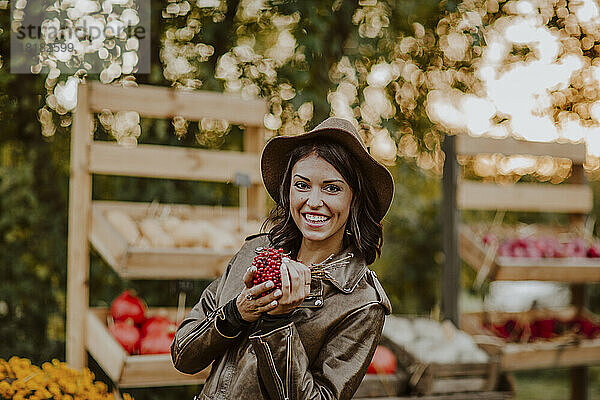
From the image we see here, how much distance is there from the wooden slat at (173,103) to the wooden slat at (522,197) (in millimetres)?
1394

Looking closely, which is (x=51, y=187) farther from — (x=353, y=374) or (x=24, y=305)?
(x=353, y=374)

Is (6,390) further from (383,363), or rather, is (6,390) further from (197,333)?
(383,363)

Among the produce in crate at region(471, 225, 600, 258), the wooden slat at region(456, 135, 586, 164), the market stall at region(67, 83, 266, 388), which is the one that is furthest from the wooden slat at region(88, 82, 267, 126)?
the produce in crate at region(471, 225, 600, 258)

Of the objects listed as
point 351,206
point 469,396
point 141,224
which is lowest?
point 469,396

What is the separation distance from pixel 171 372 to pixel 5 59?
76.7 inches

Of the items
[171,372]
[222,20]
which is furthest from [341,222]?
[222,20]

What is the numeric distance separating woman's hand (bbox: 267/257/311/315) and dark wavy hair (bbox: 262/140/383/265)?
0.30 metres

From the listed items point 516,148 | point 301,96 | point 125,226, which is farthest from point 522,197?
point 125,226

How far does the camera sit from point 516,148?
4.33 m

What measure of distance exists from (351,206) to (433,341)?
2.06m

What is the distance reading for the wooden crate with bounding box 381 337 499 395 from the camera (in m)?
3.38

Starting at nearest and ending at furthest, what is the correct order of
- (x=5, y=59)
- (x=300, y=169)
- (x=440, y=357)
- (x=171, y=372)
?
1. (x=300, y=169)
2. (x=171, y=372)
3. (x=440, y=357)
4. (x=5, y=59)

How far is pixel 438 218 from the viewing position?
489 centimetres

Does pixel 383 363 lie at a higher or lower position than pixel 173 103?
lower
